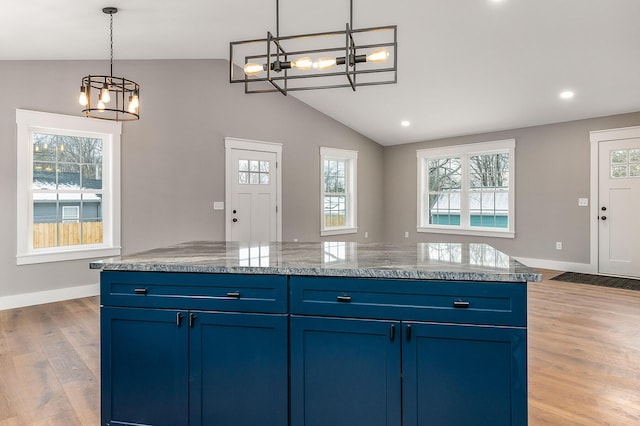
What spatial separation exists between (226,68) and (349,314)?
506 cm

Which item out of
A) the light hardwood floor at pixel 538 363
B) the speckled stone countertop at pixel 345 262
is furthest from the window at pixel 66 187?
the speckled stone countertop at pixel 345 262

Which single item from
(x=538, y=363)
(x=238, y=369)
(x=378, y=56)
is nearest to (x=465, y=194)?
(x=538, y=363)

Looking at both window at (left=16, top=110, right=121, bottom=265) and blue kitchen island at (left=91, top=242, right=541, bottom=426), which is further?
window at (left=16, top=110, right=121, bottom=265)

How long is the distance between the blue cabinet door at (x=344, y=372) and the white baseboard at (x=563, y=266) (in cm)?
573

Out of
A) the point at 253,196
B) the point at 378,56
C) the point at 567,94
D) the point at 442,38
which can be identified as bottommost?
the point at 253,196

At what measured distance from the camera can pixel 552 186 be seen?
6.38m

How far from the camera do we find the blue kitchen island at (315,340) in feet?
5.28

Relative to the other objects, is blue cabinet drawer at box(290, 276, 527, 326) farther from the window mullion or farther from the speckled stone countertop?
the window mullion

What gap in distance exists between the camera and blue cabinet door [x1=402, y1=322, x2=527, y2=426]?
1.58 meters

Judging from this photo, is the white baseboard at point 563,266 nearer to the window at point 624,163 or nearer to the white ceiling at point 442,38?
the window at point 624,163

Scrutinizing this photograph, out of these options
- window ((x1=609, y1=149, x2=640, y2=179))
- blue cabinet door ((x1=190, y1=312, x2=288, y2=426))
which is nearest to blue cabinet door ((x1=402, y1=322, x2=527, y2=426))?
blue cabinet door ((x1=190, y1=312, x2=288, y2=426))

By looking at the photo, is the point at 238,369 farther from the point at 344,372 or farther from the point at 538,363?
the point at 538,363

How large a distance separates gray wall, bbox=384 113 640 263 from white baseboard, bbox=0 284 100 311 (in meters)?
6.22

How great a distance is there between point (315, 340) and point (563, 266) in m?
5.96
